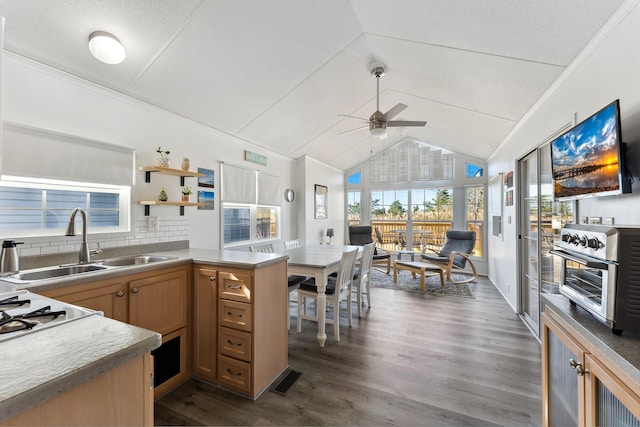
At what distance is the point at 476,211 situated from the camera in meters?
6.03

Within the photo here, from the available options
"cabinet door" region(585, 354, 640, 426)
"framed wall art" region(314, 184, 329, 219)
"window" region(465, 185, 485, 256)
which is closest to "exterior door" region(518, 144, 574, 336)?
"cabinet door" region(585, 354, 640, 426)

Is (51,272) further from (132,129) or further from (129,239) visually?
(132,129)

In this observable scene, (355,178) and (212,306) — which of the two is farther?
(355,178)

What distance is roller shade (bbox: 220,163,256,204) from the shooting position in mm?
3697

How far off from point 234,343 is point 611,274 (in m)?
2.08

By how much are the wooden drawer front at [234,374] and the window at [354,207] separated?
5.58 metres

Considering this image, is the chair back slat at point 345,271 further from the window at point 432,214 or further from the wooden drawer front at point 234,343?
the window at point 432,214

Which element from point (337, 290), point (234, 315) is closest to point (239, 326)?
point (234, 315)

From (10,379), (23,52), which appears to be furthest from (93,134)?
(10,379)

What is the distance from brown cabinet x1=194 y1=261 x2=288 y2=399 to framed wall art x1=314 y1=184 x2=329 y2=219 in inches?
144

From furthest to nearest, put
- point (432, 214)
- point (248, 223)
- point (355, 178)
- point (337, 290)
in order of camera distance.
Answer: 1. point (355, 178)
2. point (432, 214)
3. point (248, 223)
4. point (337, 290)

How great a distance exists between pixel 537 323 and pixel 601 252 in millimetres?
2429

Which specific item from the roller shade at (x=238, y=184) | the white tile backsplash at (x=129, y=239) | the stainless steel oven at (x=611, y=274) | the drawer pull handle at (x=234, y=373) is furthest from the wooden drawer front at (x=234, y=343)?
the roller shade at (x=238, y=184)

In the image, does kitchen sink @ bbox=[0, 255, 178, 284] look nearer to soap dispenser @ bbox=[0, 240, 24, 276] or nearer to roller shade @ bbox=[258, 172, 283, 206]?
soap dispenser @ bbox=[0, 240, 24, 276]
